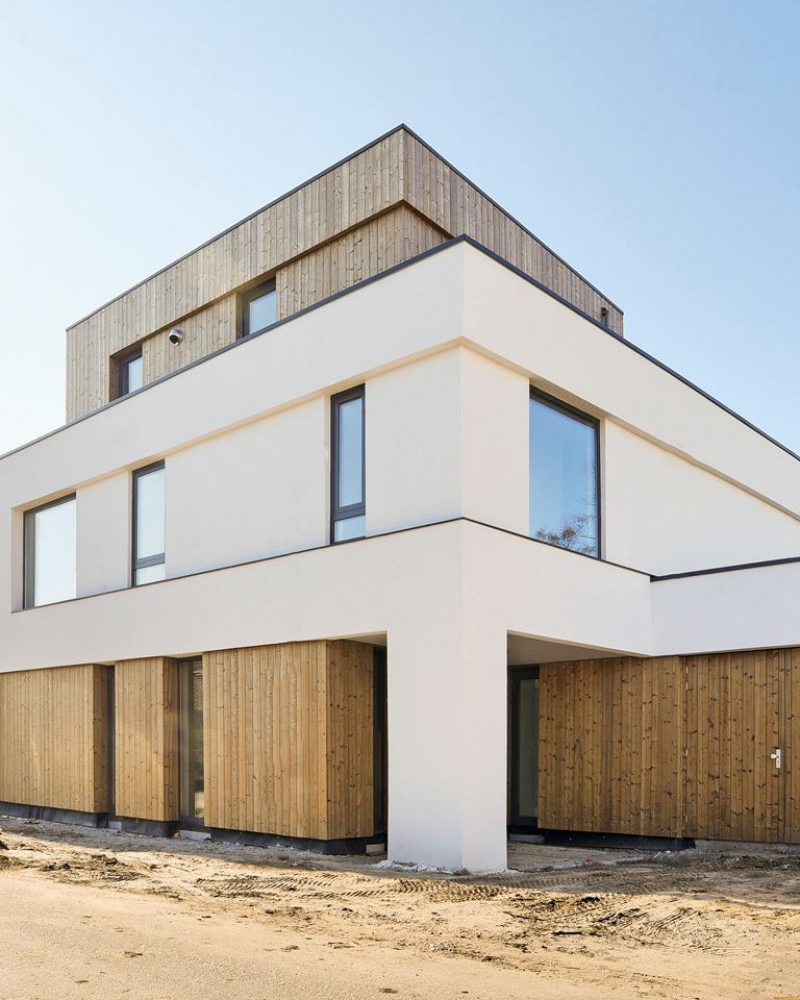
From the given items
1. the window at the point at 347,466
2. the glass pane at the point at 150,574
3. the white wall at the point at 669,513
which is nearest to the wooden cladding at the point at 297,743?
the window at the point at 347,466

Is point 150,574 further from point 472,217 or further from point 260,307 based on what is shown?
point 472,217

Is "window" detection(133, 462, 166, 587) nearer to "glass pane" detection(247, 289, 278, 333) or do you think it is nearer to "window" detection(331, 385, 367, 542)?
"glass pane" detection(247, 289, 278, 333)

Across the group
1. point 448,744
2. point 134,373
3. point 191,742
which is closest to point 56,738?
point 191,742

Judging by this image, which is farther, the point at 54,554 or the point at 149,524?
the point at 54,554

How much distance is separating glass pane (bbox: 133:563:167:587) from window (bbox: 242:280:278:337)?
3945mm

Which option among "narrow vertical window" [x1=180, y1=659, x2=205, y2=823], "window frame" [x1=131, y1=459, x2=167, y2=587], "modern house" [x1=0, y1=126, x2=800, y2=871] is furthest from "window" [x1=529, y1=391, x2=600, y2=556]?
"window frame" [x1=131, y1=459, x2=167, y2=587]

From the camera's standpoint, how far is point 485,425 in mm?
10070

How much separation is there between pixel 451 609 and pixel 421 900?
2.77m

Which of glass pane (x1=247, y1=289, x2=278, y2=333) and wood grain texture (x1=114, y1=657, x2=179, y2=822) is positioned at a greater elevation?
glass pane (x1=247, y1=289, x2=278, y2=333)

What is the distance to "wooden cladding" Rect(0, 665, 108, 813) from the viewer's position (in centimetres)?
1385

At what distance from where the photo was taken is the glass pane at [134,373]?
17.8m

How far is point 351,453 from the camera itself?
1106cm

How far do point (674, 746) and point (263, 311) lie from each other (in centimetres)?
872

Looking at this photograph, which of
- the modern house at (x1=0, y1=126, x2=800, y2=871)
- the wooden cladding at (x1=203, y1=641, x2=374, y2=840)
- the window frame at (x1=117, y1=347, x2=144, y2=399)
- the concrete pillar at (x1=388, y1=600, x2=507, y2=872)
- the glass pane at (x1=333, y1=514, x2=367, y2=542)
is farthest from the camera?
the window frame at (x1=117, y1=347, x2=144, y2=399)
